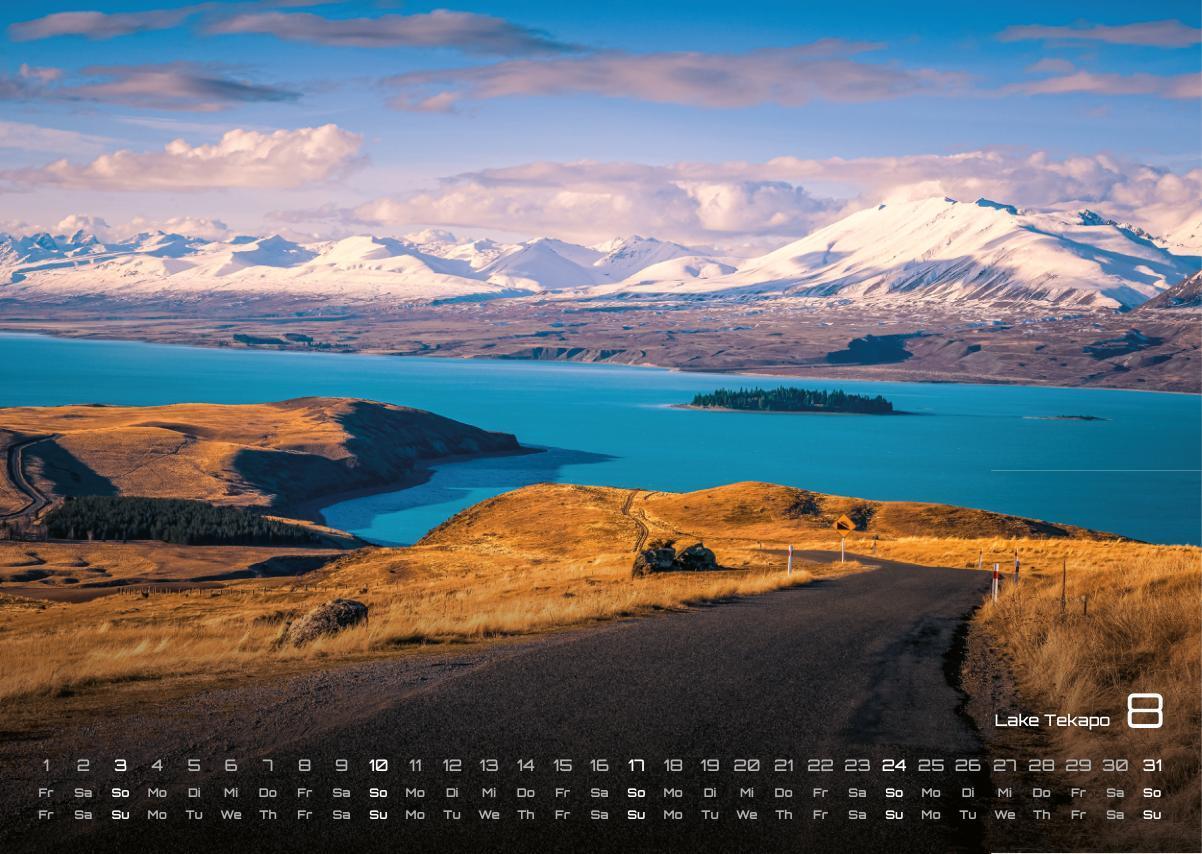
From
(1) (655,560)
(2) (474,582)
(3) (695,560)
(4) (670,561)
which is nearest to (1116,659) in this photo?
(1) (655,560)

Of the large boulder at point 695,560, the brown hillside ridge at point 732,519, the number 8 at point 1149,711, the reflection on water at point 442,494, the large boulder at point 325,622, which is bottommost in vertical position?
the reflection on water at point 442,494

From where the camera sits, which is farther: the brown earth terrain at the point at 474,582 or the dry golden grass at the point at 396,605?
the brown earth terrain at the point at 474,582

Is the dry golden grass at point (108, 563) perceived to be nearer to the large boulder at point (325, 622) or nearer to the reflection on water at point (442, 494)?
the reflection on water at point (442, 494)

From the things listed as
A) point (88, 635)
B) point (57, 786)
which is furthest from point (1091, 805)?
point (88, 635)

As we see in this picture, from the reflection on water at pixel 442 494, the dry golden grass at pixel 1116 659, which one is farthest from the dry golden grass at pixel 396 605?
the reflection on water at pixel 442 494

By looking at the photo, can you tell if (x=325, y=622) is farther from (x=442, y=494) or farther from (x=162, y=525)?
(x=442, y=494)

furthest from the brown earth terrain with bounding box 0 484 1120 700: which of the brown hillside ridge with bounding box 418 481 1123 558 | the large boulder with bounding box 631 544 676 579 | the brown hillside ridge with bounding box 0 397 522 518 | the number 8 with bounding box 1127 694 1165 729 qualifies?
the brown hillside ridge with bounding box 0 397 522 518
